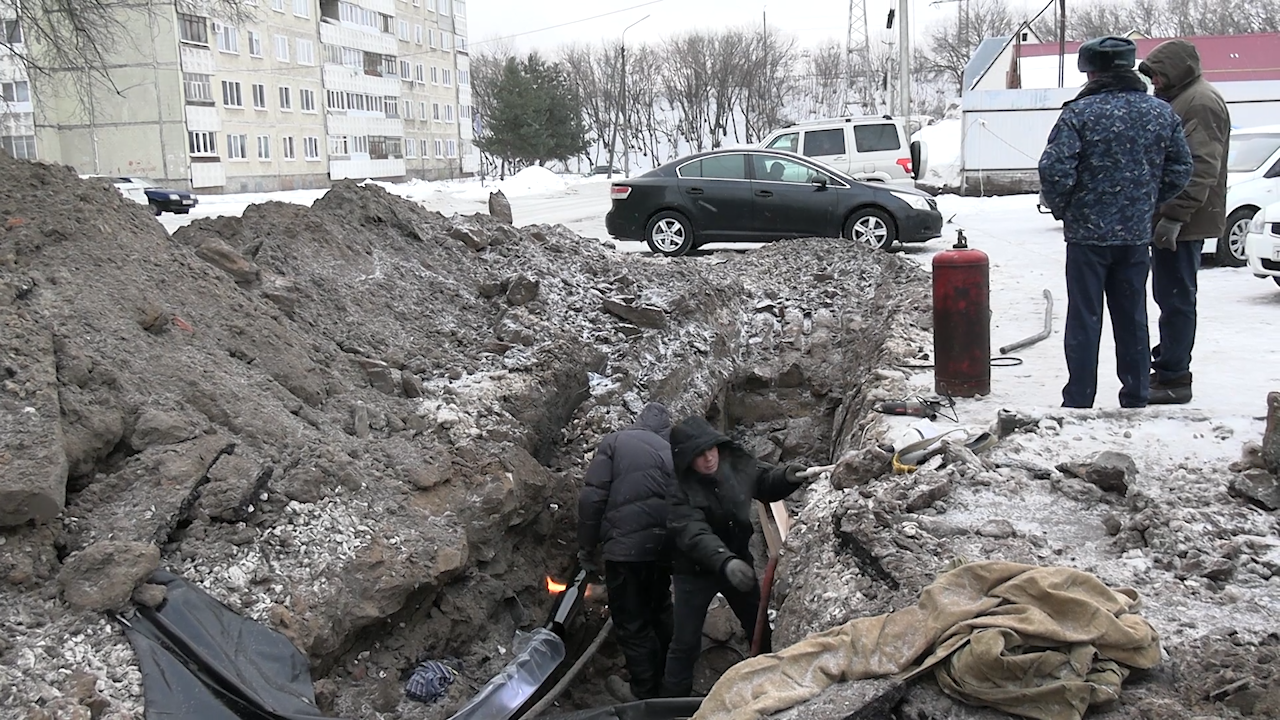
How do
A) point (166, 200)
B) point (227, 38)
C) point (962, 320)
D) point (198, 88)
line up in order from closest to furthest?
point (962, 320) → point (166, 200) → point (198, 88) → point (227, 38)

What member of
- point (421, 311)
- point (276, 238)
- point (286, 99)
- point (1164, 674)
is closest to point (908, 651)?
point (1164, 674)

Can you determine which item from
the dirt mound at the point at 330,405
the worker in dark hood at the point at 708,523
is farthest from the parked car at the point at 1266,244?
the worker in dark hood at the point at 708,523

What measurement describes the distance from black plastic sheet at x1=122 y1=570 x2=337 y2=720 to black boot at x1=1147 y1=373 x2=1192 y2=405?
15.8 feet

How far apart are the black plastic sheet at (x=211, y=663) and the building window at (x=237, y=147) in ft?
145

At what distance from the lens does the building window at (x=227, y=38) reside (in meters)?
43.4

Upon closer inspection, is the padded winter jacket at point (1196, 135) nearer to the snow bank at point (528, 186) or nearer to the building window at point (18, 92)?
the snow bank at point (528, 186)

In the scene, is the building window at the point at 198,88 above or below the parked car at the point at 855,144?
above

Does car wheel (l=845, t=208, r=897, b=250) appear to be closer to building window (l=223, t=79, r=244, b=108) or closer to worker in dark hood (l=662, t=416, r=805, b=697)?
worker in dark hood (l=662, t=416, r=805, b=697)

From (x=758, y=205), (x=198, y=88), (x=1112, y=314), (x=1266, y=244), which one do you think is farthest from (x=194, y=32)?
(x=1112, y=314)

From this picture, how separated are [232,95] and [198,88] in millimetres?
2085

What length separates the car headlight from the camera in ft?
45.7

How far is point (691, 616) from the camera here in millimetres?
5492

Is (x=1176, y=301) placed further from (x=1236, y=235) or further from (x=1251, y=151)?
(x=1251, y=151)

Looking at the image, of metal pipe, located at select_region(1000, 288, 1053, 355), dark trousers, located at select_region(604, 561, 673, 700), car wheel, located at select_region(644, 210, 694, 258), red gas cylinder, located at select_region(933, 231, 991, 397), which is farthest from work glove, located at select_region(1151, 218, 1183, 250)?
car wheel, located at select_region(644, 210, 694, 258)
